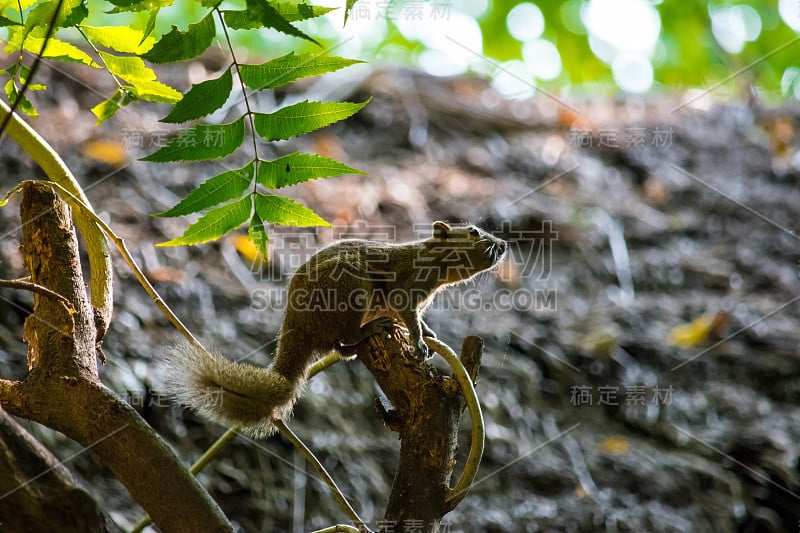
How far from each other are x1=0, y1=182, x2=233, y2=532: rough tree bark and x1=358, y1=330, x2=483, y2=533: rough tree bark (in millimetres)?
578

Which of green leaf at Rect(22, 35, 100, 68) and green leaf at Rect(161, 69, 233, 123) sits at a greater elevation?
green leaf at Rect(22, 35, 100, 68)

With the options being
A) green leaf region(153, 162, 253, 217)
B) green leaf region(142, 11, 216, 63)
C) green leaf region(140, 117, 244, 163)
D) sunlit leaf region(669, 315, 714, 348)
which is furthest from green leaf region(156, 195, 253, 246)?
sunlit leaf region(669, 315, 714, 348)

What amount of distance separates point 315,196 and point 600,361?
265cm

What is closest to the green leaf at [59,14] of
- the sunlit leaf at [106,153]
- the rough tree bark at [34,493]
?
the rough tree bark at [34,493]

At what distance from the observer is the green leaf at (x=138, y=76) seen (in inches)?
99.0

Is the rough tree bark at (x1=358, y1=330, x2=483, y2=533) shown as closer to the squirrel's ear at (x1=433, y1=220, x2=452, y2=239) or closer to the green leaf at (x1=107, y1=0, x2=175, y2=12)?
the squirrel's ear at (x1=433, y1=220, x2=452, y2=239)

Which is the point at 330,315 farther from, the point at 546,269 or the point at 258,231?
the point at 546,269

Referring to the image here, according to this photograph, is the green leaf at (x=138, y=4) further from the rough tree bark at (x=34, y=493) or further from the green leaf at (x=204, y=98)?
the rough tree bark at (x=34, y=493)

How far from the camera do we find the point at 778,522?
420cm

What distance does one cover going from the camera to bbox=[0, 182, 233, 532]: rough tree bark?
2133 mm

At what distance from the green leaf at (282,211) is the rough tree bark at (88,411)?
0.66 metres

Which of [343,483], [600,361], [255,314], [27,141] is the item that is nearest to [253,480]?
[343,483]

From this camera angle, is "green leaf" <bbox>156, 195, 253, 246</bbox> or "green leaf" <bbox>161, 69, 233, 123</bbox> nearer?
"green leaf" <bbox>161, 69, 233, 123</bbox>

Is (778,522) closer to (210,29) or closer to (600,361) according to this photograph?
(600,361)
